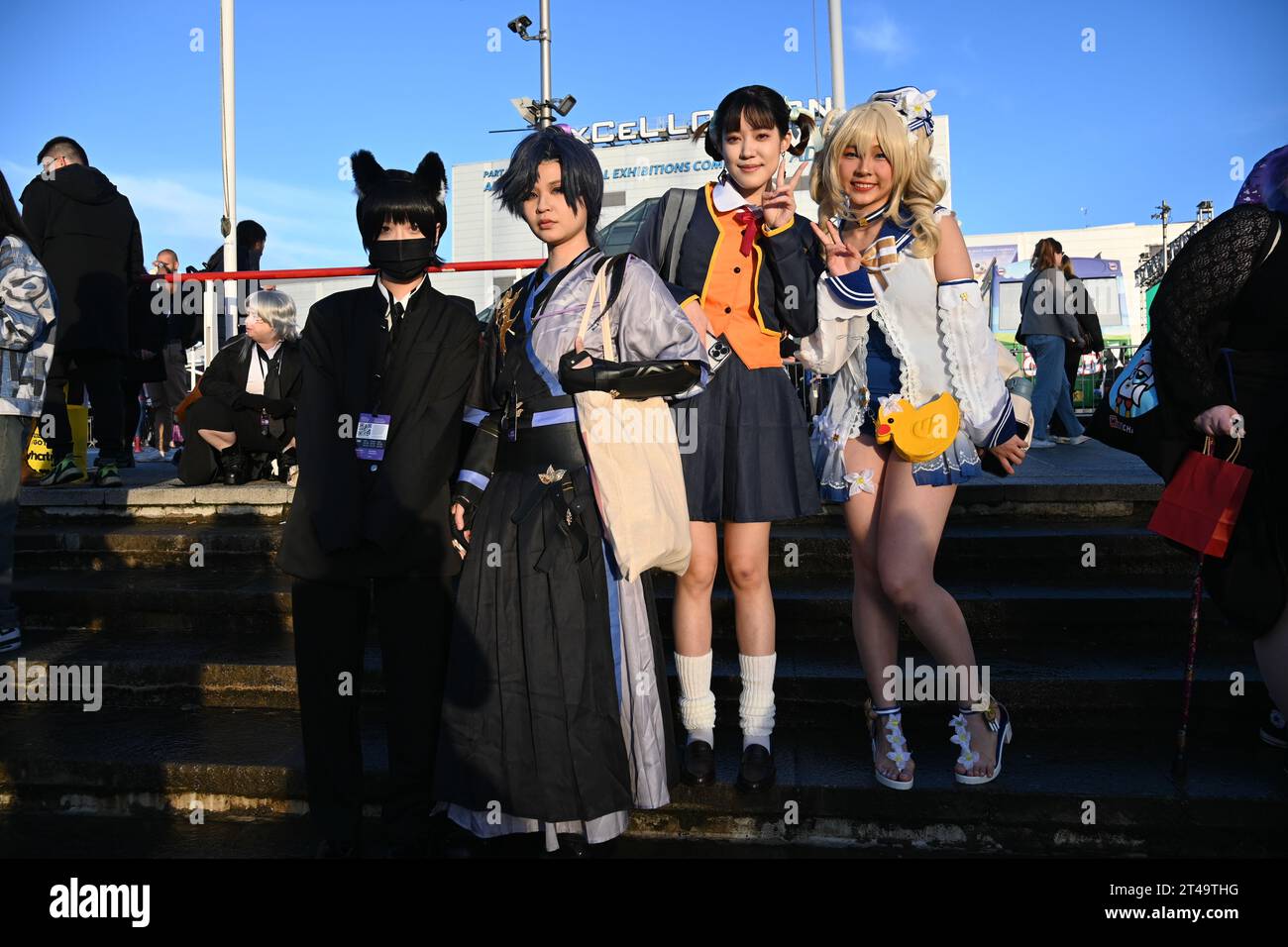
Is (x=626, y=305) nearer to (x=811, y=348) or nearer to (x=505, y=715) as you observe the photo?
(x=811, y=348)

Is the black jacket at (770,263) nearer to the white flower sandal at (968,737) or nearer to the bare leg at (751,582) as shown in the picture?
the bare leg at (751,582)

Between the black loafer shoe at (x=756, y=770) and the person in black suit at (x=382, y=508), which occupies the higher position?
the person in black suit at (x=382, y=508)

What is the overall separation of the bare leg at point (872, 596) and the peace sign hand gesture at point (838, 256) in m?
0.56

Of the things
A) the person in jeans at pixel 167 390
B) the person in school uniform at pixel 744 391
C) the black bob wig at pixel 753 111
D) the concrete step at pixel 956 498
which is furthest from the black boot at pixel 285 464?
the person in jeans at pixel 167 390

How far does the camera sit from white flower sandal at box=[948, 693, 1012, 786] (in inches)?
113

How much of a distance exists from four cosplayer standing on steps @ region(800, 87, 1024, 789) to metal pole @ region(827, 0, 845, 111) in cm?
717

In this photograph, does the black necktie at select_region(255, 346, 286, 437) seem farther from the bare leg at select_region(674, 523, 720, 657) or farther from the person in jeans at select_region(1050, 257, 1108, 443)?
the person in jeans at select_region(1050, 257, 1108, 443)

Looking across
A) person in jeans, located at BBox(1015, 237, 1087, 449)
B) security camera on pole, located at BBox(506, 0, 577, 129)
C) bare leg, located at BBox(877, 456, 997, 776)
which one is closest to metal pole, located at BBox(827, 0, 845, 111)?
person in jeans, located at BBox(1015, 237, 1087, 449)

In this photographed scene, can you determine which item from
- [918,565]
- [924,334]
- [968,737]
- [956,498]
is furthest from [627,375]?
[956,498]

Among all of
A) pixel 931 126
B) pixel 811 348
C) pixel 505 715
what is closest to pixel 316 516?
pixel 505 715

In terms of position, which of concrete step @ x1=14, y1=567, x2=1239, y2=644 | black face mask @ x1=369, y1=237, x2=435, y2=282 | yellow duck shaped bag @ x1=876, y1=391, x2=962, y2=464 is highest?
black face mask @ x1=369, y1=237, x2=435, y2=282

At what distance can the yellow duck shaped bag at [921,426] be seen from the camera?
271 cm

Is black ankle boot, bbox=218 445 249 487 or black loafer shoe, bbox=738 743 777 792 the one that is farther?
black ankle boot, bbox=218 445 249 487
